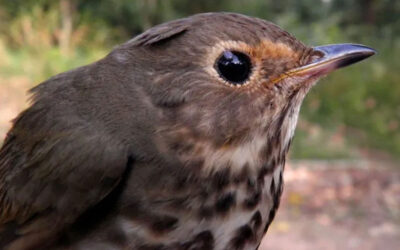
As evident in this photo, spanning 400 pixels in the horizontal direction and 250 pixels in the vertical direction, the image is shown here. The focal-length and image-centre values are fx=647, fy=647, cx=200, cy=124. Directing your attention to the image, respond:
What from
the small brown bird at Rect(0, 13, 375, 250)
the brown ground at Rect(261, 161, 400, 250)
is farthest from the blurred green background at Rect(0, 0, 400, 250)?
the small brown bird at Rect(0, 13, 375, 250)

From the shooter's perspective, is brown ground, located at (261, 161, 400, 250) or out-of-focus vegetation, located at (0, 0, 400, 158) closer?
brown ground, located at (261, 161, 400, 250)

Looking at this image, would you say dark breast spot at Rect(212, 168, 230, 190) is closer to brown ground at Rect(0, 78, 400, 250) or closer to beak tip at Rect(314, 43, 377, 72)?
beak tip at Rect(314, 43, 377, 72)

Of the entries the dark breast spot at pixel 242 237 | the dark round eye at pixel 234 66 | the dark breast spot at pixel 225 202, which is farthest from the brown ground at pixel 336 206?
the dark round eye at pixel 234 66

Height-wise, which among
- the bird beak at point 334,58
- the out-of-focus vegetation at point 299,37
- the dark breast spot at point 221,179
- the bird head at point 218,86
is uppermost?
the out-of-focus vegetation at point 299,37

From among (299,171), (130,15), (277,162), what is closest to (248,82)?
(277,162)

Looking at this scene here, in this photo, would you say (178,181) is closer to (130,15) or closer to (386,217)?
(386,217)

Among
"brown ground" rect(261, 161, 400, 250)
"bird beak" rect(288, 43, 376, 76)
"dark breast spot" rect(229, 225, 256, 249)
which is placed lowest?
"dark breast spot" rect(229, 225, 256, 249)

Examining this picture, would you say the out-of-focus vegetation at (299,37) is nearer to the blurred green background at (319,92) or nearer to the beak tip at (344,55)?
the blurred green background at (319,92)
